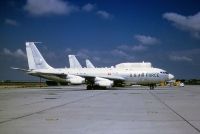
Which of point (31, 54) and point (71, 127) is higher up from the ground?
point (31, 54)

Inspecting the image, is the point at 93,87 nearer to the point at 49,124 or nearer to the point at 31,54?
the point at 31,54

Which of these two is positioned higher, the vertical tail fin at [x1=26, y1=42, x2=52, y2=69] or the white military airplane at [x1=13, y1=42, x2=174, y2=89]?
the vertical tail fin at [x1=26, y1=42, x2=52, y2=69]

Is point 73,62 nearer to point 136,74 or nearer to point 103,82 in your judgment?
point 136,74

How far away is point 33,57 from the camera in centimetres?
6494

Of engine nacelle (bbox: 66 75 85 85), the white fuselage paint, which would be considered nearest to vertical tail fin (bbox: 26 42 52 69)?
the white fuselage paint

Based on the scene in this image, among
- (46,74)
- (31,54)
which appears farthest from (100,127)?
(31,54)

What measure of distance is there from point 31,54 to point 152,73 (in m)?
23.4

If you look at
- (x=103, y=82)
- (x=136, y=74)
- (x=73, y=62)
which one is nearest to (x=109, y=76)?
(x=103, y=82)

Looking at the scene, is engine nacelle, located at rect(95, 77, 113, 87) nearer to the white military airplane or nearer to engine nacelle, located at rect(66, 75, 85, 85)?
the white military airplane

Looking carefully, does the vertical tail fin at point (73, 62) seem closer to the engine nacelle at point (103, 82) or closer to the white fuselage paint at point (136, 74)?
the white fuselage paint at point (136, 74)

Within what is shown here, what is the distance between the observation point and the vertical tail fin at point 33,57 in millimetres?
64906

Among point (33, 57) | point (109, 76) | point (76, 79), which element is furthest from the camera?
point (33, 57)

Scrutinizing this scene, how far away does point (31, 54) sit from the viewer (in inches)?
2557

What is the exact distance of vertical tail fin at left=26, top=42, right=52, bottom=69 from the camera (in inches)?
2555
